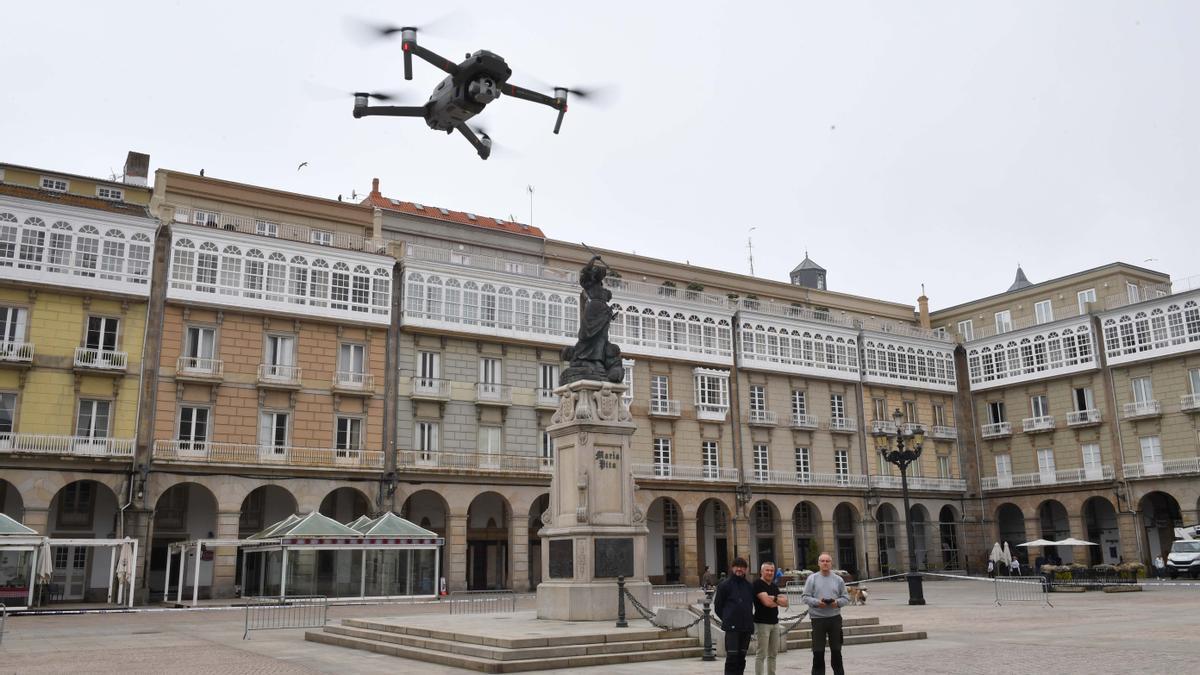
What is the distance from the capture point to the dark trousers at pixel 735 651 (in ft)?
33.9

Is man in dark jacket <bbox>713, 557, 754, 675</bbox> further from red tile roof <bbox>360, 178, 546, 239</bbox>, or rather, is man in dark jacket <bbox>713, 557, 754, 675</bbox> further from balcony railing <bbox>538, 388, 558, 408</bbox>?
red tile roof <bbox>360, 178, 546, 239</bbox>

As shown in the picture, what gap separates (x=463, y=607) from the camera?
28922mm

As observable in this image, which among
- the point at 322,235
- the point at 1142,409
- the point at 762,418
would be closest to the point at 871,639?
Result: the point at 762,418

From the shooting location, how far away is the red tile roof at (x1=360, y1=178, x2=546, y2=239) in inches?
1954

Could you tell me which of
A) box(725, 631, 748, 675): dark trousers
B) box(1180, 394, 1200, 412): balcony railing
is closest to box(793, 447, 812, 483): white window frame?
box(1180, 394, 1200, 412): balcony railing

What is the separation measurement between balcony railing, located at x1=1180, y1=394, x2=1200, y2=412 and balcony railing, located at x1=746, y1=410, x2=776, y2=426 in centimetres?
1886

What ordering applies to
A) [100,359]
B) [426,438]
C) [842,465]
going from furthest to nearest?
[842,465]
[426,438]
[100,359]

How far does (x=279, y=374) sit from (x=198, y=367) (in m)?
2.84

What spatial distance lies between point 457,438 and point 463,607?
11.1 m

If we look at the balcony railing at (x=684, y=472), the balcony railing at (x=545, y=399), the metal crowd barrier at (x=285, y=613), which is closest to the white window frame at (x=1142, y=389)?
the balcony railing at (x=684, y=472)

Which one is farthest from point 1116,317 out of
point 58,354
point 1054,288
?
point 58,354

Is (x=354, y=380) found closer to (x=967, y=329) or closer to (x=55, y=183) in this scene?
(x=55, y=183)

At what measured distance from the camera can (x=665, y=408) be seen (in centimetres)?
4512

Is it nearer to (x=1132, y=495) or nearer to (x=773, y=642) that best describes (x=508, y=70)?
(x=773, y=642)
